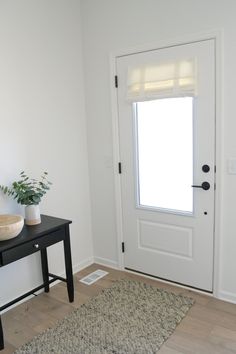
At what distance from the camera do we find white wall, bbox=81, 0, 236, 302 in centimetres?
248

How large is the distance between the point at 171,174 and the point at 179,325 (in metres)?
1.25

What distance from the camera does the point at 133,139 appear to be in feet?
10.00

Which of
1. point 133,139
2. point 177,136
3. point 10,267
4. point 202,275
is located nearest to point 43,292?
point 10,267

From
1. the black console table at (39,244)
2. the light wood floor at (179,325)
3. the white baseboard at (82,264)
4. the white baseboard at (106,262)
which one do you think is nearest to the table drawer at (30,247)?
the black console table at (39,244)

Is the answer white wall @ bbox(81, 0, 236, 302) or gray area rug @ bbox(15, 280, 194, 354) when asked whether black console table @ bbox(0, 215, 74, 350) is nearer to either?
gray area rug @ bbox(15, 280, 194, 354)

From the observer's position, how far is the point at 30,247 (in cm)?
232

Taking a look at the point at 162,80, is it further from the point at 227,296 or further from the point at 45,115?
the point at 227,296

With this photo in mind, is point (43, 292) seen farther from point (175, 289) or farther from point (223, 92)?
point (223, 92)

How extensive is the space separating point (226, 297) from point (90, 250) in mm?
1516

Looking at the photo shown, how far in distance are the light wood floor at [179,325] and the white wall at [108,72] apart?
0.84 ft

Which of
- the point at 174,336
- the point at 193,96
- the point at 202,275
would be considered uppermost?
the point at 193,96

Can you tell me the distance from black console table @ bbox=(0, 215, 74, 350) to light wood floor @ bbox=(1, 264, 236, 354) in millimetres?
122

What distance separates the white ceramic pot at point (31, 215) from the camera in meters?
2.54

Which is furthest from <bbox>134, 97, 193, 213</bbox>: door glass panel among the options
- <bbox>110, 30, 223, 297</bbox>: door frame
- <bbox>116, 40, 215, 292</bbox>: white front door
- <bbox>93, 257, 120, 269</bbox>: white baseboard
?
<bbox>93, 257, 120, 269</bbox>: white baseboard
